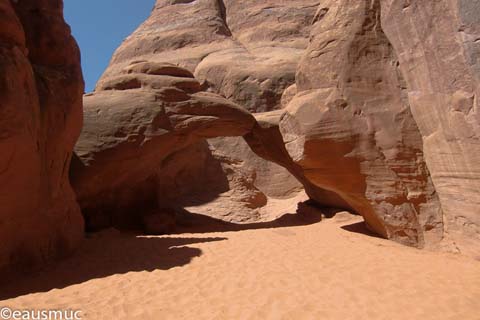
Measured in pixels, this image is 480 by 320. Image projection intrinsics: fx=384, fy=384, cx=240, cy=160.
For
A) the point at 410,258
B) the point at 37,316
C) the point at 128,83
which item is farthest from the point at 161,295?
the point at 128,83

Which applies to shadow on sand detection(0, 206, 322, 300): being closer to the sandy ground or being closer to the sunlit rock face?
the sandy ground

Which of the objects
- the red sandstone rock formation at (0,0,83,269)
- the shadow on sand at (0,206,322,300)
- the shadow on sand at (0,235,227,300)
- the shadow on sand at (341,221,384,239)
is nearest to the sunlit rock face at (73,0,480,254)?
the shadow on sand at (341,221,384,239)

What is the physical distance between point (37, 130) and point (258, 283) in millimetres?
3808

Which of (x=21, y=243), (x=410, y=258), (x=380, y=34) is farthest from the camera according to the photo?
(x=380, y=34)

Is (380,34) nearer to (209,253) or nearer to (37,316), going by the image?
(209,253)

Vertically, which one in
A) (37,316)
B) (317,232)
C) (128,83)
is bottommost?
(317,232)

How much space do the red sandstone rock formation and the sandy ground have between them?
0.50 metres

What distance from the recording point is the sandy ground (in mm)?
3516

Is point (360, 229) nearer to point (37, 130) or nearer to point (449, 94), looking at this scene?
point (449, 94)

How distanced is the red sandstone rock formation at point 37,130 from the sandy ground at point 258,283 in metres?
0.50

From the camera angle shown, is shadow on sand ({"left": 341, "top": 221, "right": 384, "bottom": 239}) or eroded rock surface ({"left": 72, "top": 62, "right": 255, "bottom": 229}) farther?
eroded rock surface ({"left": 72, "top": 62, "right": 255, "bottom": 229})

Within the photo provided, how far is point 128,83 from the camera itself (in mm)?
9727

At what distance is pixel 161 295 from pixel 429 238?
422cm

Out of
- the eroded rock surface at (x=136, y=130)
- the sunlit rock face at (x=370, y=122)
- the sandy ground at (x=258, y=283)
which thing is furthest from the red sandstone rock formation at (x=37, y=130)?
the sunlit rock face at (x=370, y=122)
